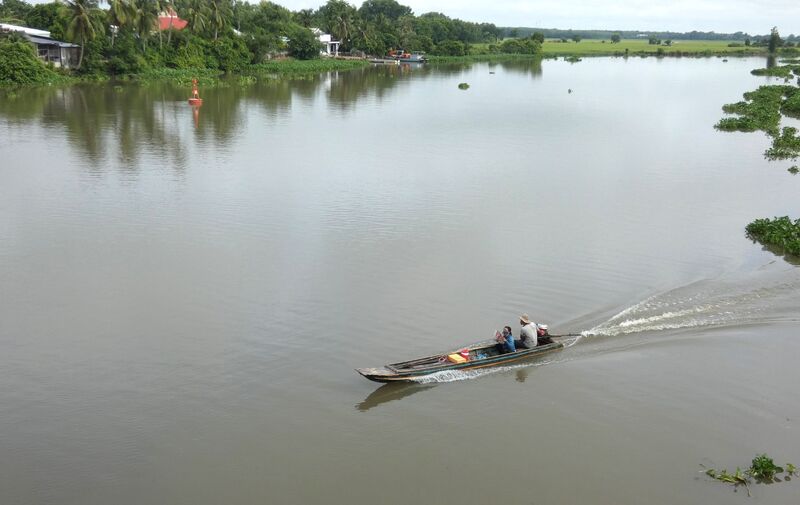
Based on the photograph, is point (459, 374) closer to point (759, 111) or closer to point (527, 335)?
point (527, 335)

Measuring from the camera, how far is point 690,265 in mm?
21062

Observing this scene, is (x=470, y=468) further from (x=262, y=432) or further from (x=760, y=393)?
(x=760, y=393)

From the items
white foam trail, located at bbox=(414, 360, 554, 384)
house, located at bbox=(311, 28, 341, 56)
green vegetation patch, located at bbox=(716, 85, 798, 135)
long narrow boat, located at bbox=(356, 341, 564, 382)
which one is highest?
house, located at bbox=(311, 28, 341, 56)

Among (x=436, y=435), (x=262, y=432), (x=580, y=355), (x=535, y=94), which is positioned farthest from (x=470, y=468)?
(x=535, y=94)

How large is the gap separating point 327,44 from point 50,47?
4536 cm

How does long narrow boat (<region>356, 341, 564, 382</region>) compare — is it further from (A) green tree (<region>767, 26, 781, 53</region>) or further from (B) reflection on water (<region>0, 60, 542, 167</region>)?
(A) green tree (<region>767, 26, 781, 53</region>)

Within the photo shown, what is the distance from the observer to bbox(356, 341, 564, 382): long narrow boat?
1406cm

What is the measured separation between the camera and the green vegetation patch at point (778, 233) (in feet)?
74.1

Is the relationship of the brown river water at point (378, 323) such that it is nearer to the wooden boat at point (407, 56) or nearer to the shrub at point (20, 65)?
the shrub at point (20, 65)

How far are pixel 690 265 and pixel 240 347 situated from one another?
13.2m

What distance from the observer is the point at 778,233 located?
2333cm

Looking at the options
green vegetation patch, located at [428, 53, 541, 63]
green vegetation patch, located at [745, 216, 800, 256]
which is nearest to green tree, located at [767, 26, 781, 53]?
green vegetation patch, located at [428, 53, 541, 63]

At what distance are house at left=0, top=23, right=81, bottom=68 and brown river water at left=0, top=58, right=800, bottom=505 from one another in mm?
29541

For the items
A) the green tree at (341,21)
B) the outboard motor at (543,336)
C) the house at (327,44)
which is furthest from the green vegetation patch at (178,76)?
the outboard motor at (543,336)
